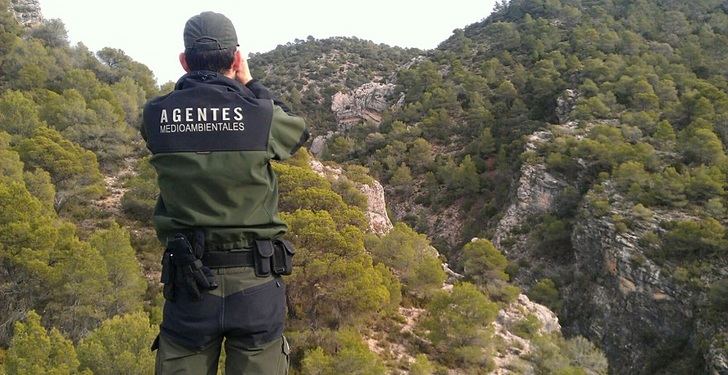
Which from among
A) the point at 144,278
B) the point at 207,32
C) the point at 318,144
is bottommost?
the point at 318,144

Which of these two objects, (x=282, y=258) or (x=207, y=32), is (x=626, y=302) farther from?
(x=207, y=32)

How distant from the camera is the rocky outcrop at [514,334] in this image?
14242 millimetres

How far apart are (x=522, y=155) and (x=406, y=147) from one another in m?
11.5

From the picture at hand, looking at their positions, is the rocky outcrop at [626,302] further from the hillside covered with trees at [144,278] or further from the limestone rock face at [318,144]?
the limestone rock face at [318,144]

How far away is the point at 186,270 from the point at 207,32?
1144 mm

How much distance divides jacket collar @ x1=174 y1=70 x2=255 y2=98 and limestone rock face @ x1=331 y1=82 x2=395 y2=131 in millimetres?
49141

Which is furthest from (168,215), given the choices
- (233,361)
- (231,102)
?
(233,361)

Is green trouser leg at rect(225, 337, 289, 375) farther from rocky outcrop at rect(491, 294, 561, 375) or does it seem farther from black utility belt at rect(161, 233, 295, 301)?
rocky outcrop at rect(491, 294, 561, 375)

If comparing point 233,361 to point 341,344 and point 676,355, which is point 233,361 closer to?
point 341,344

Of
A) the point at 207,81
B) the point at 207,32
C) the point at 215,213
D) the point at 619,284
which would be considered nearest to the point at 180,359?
the point at 215,213

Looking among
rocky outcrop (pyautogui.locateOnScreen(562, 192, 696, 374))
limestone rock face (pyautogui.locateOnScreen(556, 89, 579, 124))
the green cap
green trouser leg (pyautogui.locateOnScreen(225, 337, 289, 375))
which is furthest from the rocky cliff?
the green cap

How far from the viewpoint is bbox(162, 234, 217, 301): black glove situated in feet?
7.20

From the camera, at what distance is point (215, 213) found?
2.22 metres

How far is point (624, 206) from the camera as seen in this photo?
82.9 feet
